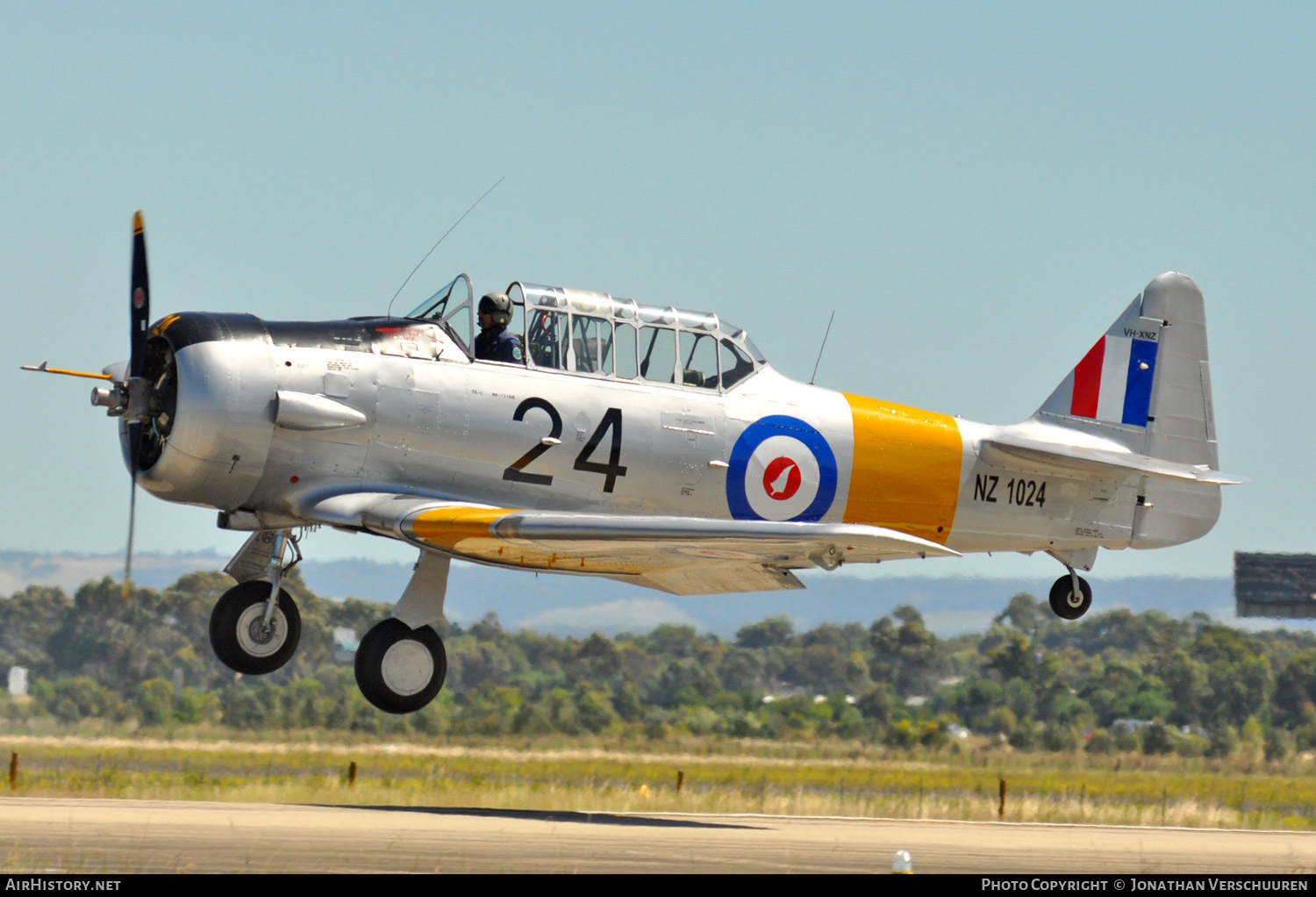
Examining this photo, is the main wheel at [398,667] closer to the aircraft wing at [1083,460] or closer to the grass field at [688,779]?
the grass field at [688,779]

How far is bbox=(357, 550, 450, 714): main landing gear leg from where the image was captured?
14477 mm

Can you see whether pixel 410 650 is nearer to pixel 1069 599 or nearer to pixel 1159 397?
pixel 1069 599

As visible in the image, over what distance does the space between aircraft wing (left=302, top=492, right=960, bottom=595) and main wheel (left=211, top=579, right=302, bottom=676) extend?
148cm

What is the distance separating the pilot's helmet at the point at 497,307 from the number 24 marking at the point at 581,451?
0.78 metres

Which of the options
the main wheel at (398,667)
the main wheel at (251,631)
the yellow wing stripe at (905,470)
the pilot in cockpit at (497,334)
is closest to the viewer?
the main wheel at (398,667)

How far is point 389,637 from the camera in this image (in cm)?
1459

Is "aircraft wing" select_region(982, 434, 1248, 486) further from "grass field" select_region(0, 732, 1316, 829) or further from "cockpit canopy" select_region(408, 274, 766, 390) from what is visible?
"grass field" select_region(0, 732, 1316, 829)

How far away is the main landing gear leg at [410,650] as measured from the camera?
14477mm

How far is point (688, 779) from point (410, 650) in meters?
15.1

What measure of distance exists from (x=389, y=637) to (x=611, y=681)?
99.4 feet

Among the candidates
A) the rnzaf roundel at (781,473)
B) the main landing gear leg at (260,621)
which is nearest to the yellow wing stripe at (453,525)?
the main landing gear leg at (260,621)

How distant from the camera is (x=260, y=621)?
15.4 meters

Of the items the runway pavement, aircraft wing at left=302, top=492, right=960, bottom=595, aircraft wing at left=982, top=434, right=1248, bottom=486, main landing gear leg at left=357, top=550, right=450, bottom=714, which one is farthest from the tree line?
aircraft wing at left=302, top=492, right=960, bottom=595
